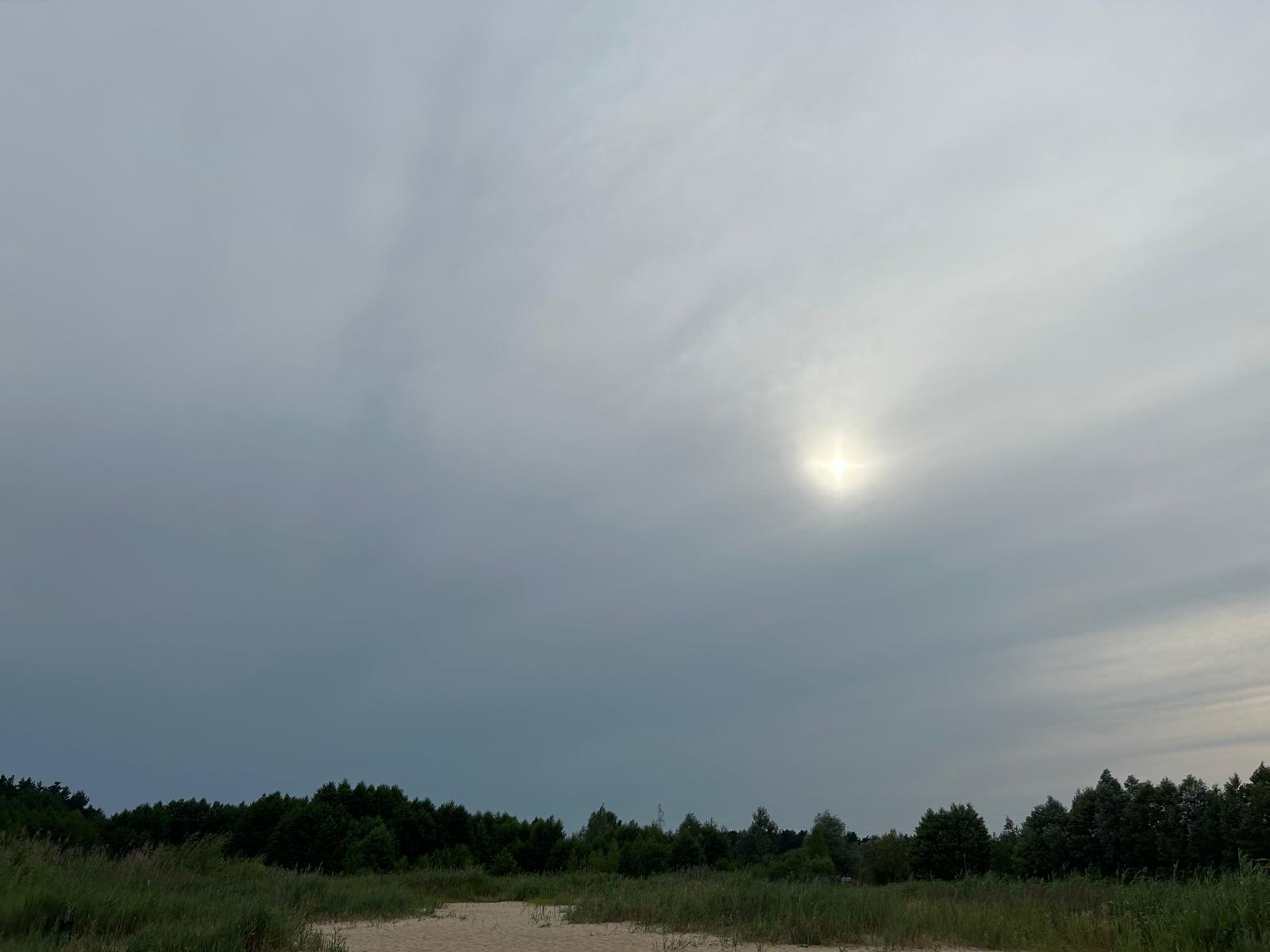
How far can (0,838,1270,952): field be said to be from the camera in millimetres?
9953

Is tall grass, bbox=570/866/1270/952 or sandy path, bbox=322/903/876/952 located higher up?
tall grass, bbox=570/866/1270/952

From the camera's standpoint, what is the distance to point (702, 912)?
47.5 feet

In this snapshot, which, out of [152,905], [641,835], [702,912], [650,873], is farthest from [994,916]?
[641,835]

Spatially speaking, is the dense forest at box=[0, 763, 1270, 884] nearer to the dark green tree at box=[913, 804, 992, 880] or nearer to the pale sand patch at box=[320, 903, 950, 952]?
the dark green tree at box=[913, 804, 992, 880]

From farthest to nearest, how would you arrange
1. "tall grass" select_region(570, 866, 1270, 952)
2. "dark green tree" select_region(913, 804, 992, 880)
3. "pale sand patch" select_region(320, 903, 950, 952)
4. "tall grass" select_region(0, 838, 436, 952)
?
"dark green tree" select_region(913, 804, 992, 880) → "pale sand patch" select_region(320, 903, 950, 952) → "tall grass" select_region(0, 838, 436, 952) → "tall grass" select_region(570, 866, 1270, 952)

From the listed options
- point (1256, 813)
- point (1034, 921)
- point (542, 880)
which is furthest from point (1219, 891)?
point (1256, 813)

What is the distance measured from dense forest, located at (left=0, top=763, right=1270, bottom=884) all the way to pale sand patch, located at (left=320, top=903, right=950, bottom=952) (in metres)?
25.5

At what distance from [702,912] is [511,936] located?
3374 millimetres

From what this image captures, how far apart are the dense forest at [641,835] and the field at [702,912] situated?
23.5 meters

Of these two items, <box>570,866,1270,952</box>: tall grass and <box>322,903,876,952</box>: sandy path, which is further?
<box>322,903,876,952</box>: sandy path

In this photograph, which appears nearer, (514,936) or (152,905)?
(152,905)

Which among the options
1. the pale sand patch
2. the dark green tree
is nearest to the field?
the pale sand patch

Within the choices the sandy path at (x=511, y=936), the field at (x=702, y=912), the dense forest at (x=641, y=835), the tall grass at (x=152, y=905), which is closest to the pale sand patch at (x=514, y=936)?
the sandy path at (x=511, y=936)

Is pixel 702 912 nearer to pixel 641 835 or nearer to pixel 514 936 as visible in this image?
pixel 514 936
